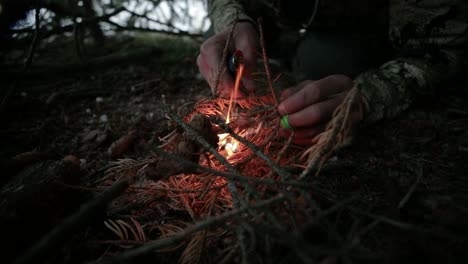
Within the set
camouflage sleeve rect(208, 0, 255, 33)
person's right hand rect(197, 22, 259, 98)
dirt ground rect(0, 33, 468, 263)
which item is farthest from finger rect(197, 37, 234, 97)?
camouflage sleeve rect(208, 0, 255, 33)

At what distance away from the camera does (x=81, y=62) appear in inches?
131

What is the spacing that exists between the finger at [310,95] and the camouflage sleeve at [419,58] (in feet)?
1.28

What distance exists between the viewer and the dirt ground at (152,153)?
71 cm

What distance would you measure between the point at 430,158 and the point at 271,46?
2527mm

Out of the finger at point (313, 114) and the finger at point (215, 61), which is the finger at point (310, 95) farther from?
the finger at point (215, 61)

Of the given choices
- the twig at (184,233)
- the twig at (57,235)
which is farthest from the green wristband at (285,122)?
the twig at (57,235)

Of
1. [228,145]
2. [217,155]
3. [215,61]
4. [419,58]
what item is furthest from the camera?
[419,58]

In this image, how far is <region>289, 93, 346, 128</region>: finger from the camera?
1.19 m

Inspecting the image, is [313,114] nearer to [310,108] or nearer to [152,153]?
[310,108]

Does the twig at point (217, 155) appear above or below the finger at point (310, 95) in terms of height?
below

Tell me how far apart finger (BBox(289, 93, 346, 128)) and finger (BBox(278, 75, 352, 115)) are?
1.0 inches

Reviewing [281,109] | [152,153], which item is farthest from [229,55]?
[152,153]

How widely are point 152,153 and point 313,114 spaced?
3.36 ft

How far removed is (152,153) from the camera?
1.57 meters
